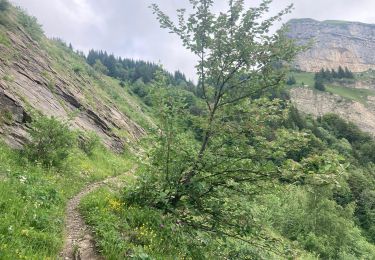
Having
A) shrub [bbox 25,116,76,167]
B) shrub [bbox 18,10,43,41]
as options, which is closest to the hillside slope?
shrub [bbox 25,116,76,167]

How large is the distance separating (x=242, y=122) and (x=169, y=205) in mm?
3349

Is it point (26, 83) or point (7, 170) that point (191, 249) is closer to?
point (7, 170)

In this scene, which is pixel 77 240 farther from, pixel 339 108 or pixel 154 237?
pixel 339 108

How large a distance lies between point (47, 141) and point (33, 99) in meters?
11.6

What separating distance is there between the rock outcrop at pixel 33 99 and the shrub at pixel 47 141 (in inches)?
50.6

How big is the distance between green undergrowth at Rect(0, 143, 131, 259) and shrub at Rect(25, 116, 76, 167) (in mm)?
615

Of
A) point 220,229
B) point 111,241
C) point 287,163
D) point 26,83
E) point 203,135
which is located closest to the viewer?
point 111,241

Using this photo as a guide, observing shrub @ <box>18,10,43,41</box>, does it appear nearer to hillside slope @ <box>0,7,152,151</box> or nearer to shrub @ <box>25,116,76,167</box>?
hillside slope @ <box>0,7,152,151</box>

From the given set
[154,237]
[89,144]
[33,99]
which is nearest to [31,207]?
[154,237]

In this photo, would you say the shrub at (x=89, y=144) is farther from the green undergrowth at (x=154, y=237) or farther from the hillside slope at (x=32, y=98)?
the green undergrowth at (x=154, y=237)

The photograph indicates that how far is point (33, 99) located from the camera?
91.7ft

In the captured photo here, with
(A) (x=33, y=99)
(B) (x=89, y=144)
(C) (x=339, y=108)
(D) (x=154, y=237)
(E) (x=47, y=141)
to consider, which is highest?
(C) (x=339, y=108)

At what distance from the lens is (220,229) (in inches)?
435

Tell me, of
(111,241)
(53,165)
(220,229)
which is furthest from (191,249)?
(53,165)
